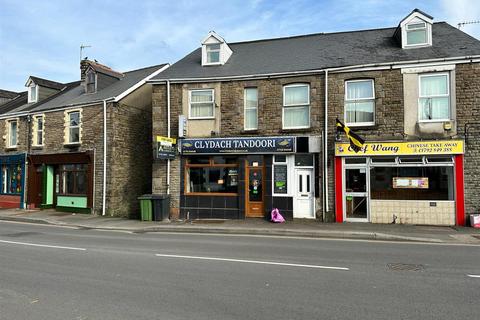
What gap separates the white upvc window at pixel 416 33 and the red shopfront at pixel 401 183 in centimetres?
472

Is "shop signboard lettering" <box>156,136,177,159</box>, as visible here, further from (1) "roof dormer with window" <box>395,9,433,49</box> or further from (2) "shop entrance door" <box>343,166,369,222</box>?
(1) "roof dormer with window" <box>395,9,433,49</box>

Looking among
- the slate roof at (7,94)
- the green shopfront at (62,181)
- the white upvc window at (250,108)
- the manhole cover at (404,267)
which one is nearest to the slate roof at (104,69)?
the green shopfront at (62,181)

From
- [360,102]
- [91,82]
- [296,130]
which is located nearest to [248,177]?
[296,130]

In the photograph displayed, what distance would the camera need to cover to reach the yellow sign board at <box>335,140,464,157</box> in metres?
13.8

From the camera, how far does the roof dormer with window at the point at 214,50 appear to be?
1825cm

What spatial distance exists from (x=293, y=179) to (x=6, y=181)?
1946 cm

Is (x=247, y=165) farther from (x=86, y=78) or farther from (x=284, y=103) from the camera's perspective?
(x=86, y=78)

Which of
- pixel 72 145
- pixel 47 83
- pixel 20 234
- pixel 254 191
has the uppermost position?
pixel 47 83

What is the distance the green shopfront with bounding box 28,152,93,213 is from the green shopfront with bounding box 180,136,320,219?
618 cm

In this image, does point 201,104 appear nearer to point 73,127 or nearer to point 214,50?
point 214,50

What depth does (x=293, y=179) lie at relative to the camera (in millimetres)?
15625

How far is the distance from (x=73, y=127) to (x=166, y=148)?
7.49 m

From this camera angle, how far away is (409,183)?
47.0 ft

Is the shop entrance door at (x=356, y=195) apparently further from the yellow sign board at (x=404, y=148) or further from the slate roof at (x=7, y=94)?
the slate roof at (x=7, y=94)
